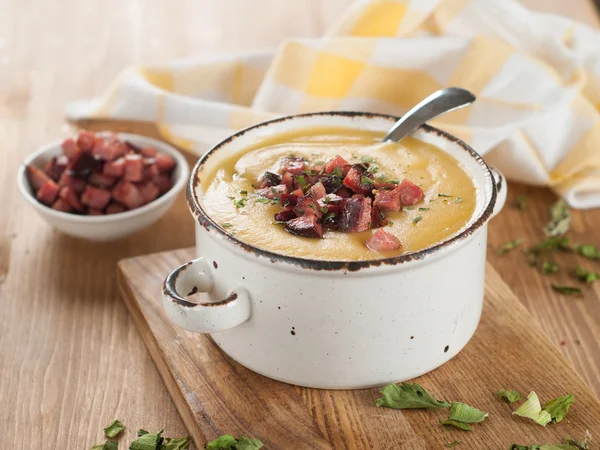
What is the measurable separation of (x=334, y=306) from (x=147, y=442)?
18.3 inches

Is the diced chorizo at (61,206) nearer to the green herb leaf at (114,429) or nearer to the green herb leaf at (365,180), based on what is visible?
the green herb leaf at (114,429)

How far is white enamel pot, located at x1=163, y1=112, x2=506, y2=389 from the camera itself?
161cm

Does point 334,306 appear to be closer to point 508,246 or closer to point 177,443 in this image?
point 177,443

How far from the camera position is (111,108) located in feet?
9.26

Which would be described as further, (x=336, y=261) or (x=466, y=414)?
(x=466, y=414)

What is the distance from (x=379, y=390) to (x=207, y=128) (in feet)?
4.01

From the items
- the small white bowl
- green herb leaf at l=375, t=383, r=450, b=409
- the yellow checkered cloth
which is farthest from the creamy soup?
the yellow checkered cloth

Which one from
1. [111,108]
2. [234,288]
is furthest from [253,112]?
[234,288]

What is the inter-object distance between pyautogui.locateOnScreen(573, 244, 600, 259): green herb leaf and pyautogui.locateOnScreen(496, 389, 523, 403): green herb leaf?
74cm

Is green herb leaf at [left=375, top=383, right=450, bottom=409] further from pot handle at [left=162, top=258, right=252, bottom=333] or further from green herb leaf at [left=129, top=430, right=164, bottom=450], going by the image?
green herb leaf at [left=129, top=430, right=164, bottom=450]

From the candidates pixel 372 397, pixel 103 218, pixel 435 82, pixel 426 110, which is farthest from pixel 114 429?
pixel 435 82

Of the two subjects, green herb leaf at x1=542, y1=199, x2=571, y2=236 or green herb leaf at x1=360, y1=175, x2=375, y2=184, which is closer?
green herb leaf at x1=360, y1=175, x2=375, y2=184

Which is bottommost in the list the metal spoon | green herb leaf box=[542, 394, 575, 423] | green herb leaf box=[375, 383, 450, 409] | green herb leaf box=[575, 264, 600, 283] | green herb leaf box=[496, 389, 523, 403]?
green herb leaf box=[575, 264, 600, 283]

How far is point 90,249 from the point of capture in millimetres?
2408
